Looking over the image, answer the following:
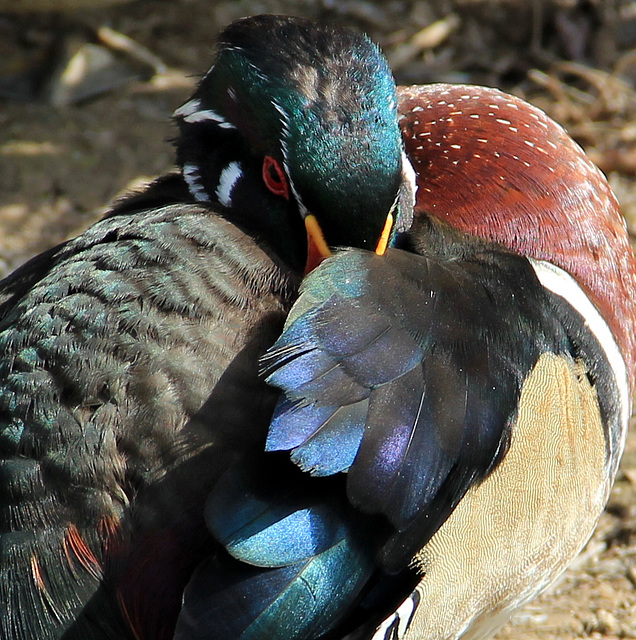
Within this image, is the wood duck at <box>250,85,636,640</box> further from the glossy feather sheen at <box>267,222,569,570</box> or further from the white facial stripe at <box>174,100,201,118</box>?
the white facial stripe at <box>174,100,201,118</box>

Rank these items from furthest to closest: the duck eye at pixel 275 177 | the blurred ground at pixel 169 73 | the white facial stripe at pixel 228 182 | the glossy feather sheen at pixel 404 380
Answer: the blurred ground at pixel 169 73, the white facial stripe at pixel 228 182, the duck eye at pixel 275 177, the glossy feather sheen at pixel 404 380

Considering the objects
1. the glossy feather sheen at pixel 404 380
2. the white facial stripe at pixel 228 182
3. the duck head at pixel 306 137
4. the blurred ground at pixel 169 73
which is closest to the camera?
the glossy feather sheen at pixel 404 380

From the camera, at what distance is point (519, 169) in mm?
2166

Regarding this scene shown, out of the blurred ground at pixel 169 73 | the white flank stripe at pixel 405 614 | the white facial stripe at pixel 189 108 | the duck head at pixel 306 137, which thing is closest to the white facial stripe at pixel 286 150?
the duck head at pixel 306 137

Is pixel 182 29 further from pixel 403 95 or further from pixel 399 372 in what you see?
pixel 399 372

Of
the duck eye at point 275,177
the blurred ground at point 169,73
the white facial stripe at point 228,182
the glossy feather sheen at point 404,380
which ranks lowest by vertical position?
the blurred ground at point 169,73

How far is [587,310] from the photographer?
202 cm

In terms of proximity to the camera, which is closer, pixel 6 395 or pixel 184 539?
pixel 184 539

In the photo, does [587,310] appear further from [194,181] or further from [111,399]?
[111,399]

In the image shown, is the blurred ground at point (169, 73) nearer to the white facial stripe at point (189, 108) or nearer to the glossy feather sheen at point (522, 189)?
the glossy feather sheen at point (522, 189)

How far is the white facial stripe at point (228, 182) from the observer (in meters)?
1.97

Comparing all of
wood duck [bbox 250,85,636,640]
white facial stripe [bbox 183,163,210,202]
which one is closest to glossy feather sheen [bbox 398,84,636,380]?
wood duck [bbox 250,85,636,640]

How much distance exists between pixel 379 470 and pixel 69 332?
0.52m

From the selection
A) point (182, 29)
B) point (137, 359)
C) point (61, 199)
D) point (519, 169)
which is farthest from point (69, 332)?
point (182, 29)
